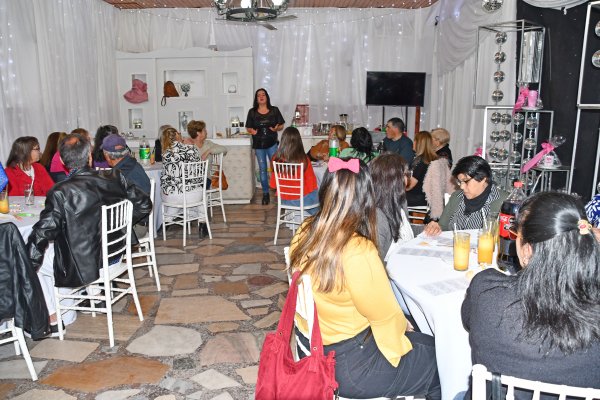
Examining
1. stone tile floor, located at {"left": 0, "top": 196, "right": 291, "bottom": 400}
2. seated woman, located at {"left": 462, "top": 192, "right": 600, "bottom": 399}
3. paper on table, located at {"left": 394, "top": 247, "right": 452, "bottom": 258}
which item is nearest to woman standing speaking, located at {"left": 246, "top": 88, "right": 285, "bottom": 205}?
stone tile floor, located at {"left": 0, "top": 196, "right": 291, "bottom": 400}

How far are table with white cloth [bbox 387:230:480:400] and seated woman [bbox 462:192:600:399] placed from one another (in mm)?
445

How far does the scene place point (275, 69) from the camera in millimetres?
9016

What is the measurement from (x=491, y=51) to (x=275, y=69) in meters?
4.21

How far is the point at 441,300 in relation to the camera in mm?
1878

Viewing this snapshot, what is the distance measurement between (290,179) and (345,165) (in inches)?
131

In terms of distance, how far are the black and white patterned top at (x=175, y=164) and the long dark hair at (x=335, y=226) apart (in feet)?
11.7

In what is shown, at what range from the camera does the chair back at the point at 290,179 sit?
16.7 feet

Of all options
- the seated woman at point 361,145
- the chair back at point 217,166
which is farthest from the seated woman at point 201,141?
the seated woman at point 361,145

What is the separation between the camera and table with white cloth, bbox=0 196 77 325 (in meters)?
3.00

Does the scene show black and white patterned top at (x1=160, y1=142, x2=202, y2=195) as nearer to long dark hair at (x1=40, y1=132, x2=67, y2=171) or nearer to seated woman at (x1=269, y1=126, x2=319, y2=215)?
seated woman at (x1=269, y1=126, x2=319, y2=215)

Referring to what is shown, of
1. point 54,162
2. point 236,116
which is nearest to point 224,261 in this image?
point 54,162

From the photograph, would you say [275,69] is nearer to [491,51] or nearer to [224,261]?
[491,51]

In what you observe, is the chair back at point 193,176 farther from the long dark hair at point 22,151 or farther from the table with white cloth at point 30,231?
the table with white cloth at point 30,231

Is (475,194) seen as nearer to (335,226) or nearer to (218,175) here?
(335,226)
